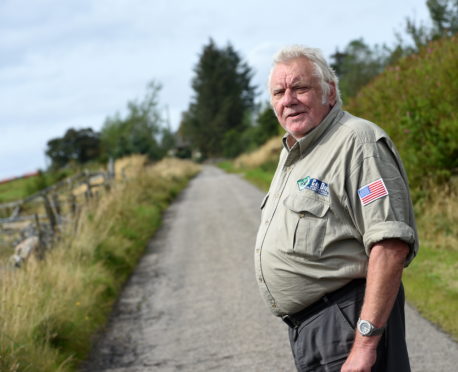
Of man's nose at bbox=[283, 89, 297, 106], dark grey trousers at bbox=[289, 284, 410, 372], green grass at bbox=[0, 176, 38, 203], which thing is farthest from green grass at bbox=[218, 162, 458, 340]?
green grass at bbox=[0, 176, 38, 203]

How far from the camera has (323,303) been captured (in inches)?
102

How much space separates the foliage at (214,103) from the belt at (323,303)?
77.0 metres

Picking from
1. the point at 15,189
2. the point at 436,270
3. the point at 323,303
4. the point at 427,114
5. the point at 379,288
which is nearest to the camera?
the point at 379,288

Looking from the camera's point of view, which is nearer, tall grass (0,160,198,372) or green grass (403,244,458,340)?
tall grass (0,160,198,372)

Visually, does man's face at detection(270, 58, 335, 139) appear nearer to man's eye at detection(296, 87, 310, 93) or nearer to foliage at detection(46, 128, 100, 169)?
man's eye at detection(296, 87, 310, 93)

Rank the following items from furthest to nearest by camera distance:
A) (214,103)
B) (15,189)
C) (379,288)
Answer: (214,103), (15,189), (379,288)

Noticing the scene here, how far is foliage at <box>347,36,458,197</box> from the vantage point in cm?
950

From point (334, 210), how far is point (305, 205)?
0.43 feet

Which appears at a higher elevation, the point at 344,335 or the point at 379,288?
the point at 379,288

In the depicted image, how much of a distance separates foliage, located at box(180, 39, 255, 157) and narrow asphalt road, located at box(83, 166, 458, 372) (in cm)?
6867

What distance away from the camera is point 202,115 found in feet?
270

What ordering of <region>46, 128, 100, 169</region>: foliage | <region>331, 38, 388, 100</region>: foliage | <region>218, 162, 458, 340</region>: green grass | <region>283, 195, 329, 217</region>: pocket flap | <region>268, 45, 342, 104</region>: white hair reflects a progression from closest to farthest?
1. <region>283, 195, 329, 217</region>: pocket flap
2. <region>268, 45, 342, 104</region>: white hair
3. <region>218, 162, 458, 340</region>: green grass
4. <region>331, 38, 388, 100</region>: foliage
5. <region>46, 128, 100, 169</region>: foliage

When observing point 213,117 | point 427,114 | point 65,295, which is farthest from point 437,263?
point 213,117

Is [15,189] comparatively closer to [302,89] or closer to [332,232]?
[302,89]
